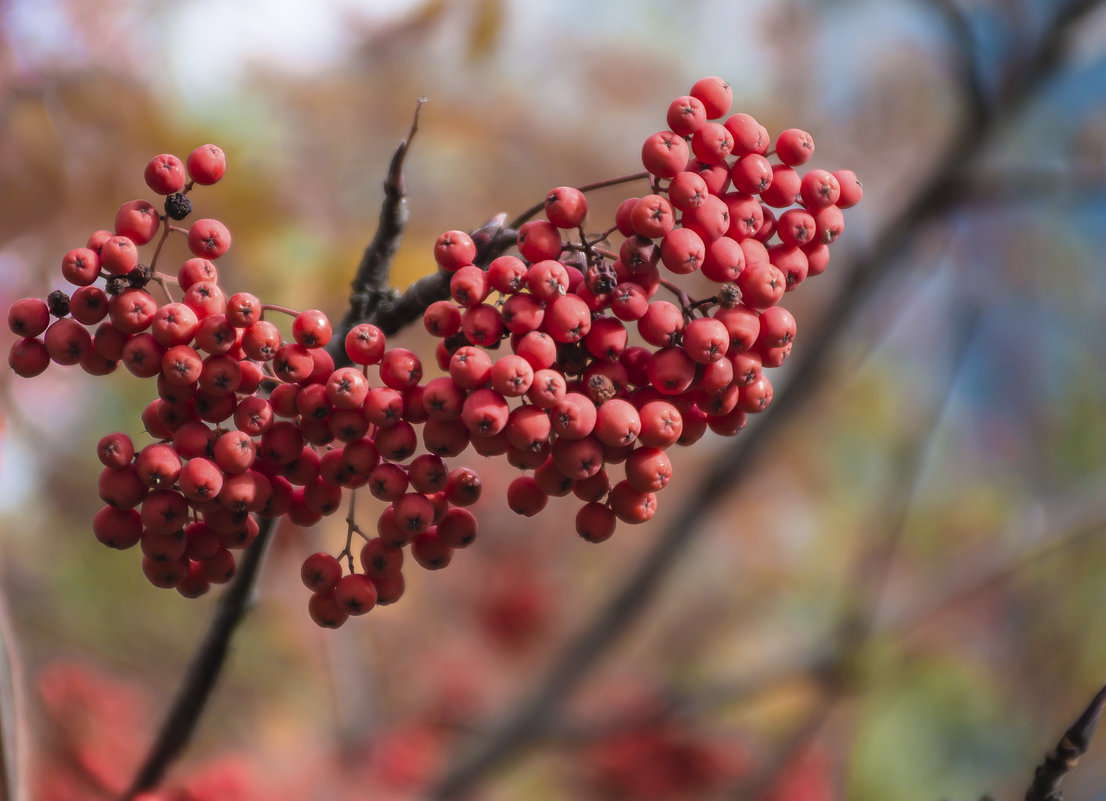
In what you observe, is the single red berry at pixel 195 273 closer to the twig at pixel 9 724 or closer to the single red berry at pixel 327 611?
the single red berry at pixel 327 611

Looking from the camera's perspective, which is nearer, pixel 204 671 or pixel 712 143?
pixel 712 143

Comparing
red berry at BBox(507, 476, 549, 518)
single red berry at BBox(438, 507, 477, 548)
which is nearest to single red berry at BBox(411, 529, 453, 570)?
single red berry at BBox(438, 507, 477, 548)

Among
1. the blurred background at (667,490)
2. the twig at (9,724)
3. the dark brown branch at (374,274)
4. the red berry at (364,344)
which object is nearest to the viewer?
the red berry at (364,344)

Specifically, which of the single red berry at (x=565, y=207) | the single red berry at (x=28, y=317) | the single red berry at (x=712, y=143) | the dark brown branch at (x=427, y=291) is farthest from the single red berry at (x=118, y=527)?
the single red berry at (x=712, y=143)

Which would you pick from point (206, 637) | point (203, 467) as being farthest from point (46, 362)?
point (206, 637)

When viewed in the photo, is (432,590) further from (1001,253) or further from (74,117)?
(1001,253)

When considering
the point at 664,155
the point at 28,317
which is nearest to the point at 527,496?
the point at 664,155

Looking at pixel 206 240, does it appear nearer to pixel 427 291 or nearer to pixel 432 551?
pixel 427 291
